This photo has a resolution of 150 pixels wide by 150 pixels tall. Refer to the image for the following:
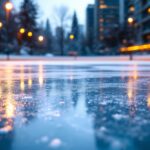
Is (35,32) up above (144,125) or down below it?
above

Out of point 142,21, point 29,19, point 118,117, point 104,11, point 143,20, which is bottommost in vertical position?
point 118,117

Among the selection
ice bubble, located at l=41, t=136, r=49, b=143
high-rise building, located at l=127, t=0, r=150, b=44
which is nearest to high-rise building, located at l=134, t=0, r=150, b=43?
high-rise building, located at l=127, t=0, r=150, b=44

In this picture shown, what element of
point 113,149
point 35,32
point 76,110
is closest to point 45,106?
point 76,110

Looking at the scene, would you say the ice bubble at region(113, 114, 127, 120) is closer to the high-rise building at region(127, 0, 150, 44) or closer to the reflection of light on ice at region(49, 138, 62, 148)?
the reflection of light on ice at region(49, 138, 62, 148)

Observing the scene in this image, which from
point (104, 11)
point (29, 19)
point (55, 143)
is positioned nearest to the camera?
point (55, 143)

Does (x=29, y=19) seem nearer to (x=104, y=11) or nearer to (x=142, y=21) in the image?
(x=142, y=21)

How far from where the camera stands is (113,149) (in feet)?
7.59

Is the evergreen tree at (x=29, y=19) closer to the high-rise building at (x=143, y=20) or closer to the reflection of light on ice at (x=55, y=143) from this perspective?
the high-rise building at (x=143, y=20)

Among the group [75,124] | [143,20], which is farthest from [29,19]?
[75,124]

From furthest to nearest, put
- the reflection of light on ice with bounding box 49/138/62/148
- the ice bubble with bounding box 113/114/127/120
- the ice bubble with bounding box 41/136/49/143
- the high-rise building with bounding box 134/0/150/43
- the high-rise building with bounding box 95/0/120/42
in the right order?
1. the high-rise building with bounding box 95/0/120/42
2. the high-rise building with bounding box 134/0/150/43
3. the ice bubble with bounding box 113/114/127/120
4. the ice bubble with bounding box 41/136/49/143
5. the reflection of light on ice with bounding box 49/138/62/148

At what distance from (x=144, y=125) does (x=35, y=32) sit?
62.2 metres

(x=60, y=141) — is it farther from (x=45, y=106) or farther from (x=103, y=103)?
(x=103, y=103)

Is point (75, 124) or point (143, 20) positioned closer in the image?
point (75, 124)


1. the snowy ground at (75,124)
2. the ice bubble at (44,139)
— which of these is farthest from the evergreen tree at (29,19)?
the ice bubble at (44,139)
